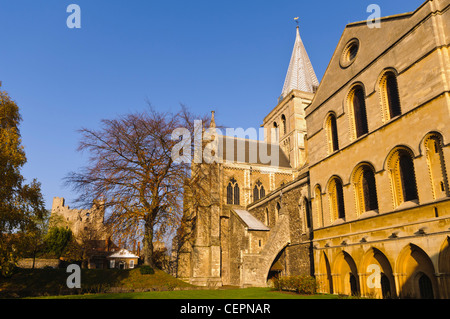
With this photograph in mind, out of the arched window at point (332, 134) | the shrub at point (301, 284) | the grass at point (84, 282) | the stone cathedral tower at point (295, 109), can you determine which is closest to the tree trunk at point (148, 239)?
the grass at point (84, 282)

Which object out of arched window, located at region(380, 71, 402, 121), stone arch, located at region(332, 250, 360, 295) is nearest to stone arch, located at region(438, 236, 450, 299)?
stone arch, located at region(332, 250, 360, 295)

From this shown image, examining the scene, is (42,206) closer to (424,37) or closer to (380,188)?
(380,188)

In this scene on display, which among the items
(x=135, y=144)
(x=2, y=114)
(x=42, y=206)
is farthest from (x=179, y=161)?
(x=2, y=114)

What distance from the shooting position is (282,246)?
23.9 m

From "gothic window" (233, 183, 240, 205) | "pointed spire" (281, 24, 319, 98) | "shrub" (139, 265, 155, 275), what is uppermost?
"pointed spire" (281, 24, 319, 98)

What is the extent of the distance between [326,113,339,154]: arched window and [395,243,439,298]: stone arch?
24.5ft

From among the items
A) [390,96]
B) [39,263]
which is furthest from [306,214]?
[39,263]

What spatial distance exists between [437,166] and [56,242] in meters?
41.8

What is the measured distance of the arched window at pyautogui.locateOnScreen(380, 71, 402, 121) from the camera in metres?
14.3

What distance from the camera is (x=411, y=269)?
12.5 metres

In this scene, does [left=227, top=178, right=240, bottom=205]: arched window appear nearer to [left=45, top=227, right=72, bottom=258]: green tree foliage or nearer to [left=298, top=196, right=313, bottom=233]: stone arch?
[left=298, top=196, right=313, bottom=233]: stone arch

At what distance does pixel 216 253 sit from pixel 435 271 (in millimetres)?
20910

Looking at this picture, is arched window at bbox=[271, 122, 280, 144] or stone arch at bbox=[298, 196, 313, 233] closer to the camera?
stone arch at bbox=[298, 196, 313, 233]

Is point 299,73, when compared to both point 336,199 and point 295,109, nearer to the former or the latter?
point 295,109
